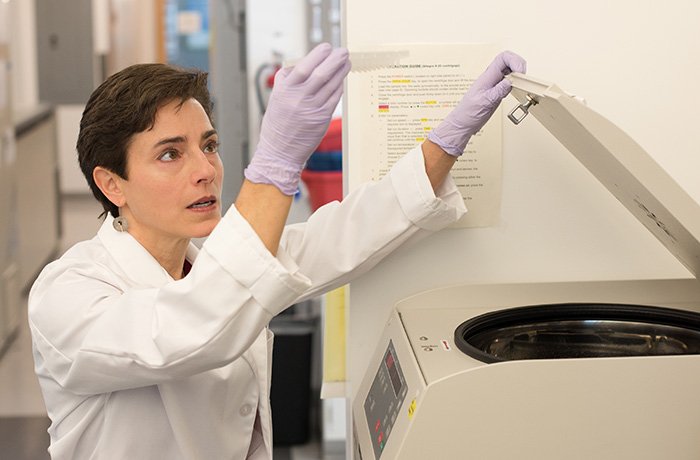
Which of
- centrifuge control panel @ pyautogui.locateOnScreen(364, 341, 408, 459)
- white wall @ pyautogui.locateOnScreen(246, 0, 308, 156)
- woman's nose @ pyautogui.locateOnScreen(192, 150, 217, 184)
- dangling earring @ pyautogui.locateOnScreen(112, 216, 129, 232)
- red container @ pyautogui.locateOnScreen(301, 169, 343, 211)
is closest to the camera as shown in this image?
centrifuge control panel @ pyautogui.locateOnScreen(364, 341, 408, 459)

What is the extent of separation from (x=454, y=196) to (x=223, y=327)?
614 millimetres

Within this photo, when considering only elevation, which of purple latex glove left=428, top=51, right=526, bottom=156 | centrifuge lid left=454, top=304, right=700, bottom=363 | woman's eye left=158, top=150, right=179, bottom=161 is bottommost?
centrifuge lid left=454, top=304, right=700, bottom=363

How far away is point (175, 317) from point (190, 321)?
0.08ft

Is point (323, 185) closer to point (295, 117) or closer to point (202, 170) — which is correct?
point (202, 170)

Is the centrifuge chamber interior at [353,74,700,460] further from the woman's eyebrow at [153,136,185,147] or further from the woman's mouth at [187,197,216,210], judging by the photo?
the woman's eyebrow at [153,136,185,147]

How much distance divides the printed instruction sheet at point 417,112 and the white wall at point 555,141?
0.02 m

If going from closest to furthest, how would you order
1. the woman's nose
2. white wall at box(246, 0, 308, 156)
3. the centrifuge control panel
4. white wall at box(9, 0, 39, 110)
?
the centrifuge control panel
the woman's nose
white wall at box(246, 0, 308, 156)
white wall at box(9, 0, 39, 110)

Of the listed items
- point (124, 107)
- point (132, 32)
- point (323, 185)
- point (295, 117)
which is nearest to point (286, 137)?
point (295, 117)

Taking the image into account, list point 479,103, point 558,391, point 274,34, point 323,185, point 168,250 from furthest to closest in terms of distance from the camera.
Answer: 1. point 274,34
2. point 323,185
3. point 168,250
4. point 479,103
5. point 558,391

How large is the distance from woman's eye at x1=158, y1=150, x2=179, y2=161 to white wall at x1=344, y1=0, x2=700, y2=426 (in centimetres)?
35

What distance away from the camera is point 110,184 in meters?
1.67

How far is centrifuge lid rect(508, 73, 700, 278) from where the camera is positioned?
4.33ft

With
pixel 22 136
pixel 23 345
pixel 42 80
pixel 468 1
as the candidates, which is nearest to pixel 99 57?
pixel 42 80

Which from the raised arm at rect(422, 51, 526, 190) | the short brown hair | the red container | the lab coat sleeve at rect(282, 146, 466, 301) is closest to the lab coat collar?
the short brown hair
